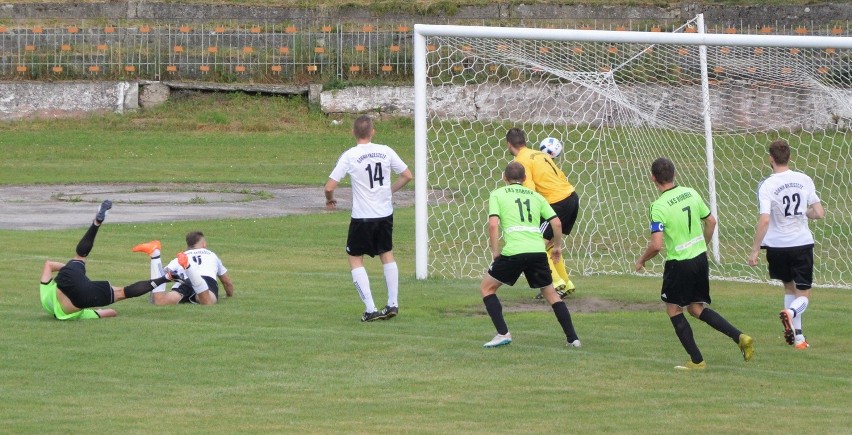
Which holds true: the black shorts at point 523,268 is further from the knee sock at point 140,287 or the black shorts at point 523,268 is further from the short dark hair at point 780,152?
the knee sock at point 140,287

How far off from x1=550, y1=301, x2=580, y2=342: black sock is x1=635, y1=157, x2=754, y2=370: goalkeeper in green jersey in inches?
38.8

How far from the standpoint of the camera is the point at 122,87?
119 ft

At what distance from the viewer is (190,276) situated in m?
12.9

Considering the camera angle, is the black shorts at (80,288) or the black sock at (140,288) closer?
the black shorts at (80,288)

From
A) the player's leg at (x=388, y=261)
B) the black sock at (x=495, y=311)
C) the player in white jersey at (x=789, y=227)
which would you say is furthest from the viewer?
the player's leg at (x=388, y=261)

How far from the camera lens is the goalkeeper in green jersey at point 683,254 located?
9688mm

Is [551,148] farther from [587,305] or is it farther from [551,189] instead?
[587,305]

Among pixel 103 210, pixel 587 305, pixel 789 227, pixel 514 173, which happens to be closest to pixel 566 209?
pixel 587 305

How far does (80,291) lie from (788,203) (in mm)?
6504

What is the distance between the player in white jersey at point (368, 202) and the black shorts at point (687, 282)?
10.3 feet

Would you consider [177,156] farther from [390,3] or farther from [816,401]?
[816,401]

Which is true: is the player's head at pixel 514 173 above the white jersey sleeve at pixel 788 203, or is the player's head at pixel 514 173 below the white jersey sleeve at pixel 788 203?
above

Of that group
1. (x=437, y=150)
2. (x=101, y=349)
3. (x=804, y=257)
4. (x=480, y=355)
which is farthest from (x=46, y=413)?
(x=437, y=150)

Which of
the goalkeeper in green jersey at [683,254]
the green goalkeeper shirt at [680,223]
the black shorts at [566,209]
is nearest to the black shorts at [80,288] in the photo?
the black shorts at [566,209]
